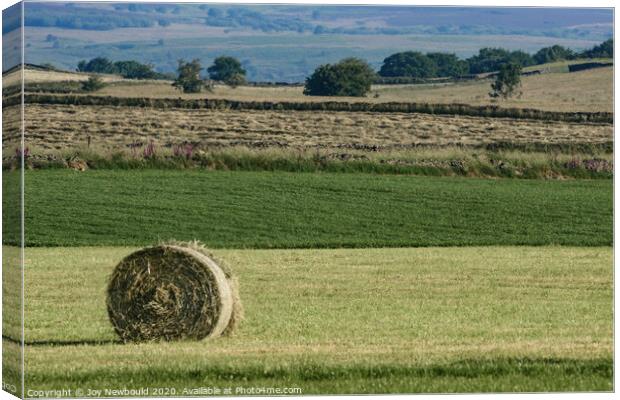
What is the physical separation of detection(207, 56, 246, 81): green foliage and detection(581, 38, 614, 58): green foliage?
5.13 metres

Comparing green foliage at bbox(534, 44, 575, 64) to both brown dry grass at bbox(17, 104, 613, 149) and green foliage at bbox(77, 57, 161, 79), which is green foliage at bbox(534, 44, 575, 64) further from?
brown dry grass at bbox(17, 104, 613, 149)

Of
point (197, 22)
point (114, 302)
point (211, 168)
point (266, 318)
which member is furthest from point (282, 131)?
point (114, 302)

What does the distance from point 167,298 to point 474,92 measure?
1485 cm

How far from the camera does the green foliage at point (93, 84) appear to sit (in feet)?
84.5

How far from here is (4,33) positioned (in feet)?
38.8

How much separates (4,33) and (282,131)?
21828 mm

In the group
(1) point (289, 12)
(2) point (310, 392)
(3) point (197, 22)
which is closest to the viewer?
(2) point (310, 392)

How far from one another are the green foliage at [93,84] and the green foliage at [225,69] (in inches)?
75.9

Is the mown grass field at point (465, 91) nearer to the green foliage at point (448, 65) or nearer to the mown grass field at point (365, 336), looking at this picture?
the green foliage at point (448, 65)

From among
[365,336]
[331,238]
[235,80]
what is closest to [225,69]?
[235,80]

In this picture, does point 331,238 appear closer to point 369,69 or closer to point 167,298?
point 369,69

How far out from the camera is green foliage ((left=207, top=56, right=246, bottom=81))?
70.9 ft

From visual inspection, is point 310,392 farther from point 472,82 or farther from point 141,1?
point 472,82

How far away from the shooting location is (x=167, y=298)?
12.8 meters
